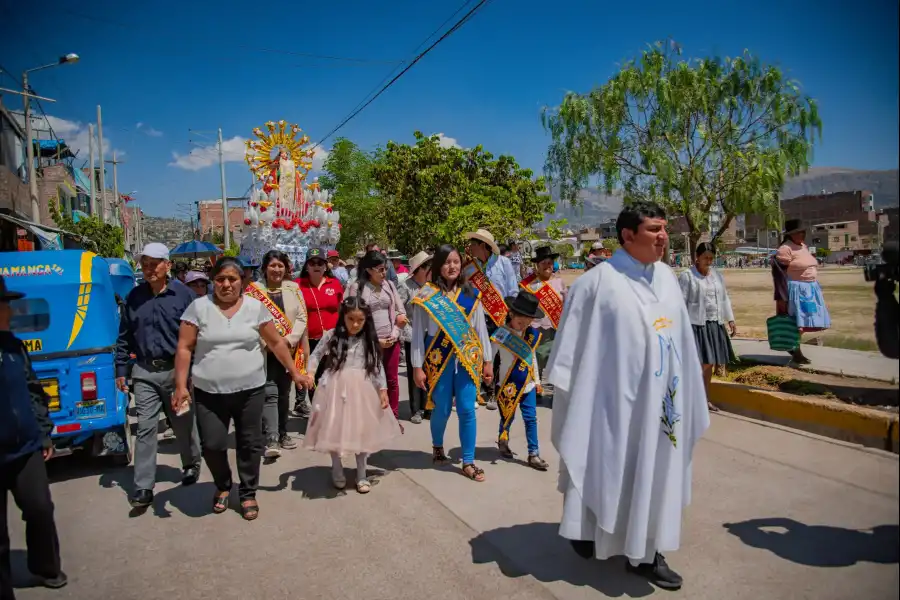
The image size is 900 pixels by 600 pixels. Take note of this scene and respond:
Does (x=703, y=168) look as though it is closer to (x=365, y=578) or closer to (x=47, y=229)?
(x=365, y=578)

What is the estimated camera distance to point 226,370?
14.6ft

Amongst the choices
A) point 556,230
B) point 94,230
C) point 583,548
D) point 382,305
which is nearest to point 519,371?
point 382,305

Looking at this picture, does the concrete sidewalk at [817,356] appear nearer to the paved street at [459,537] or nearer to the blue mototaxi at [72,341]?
the paved street at [459,537]

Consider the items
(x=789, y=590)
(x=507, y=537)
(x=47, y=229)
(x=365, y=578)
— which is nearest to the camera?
(x=789, y=590)

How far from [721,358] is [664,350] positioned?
4.25 meters

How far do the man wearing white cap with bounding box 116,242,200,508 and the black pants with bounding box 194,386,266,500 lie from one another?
0.56 meters

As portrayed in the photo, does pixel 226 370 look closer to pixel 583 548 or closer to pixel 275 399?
pixel 275 399

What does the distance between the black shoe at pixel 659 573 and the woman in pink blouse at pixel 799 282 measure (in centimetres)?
568

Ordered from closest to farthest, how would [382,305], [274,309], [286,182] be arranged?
[274,309] → [382,305] → [286,182]

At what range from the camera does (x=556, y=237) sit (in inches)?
728

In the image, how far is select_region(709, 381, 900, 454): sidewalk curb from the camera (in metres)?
5.84

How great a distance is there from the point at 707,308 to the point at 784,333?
1632mm

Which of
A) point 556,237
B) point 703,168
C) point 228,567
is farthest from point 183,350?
point 556,237

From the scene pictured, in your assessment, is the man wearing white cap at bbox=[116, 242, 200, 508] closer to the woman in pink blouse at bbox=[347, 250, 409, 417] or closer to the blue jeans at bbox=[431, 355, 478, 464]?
the woman in pink blouse at bbox=[347, 250, 409, 417]
